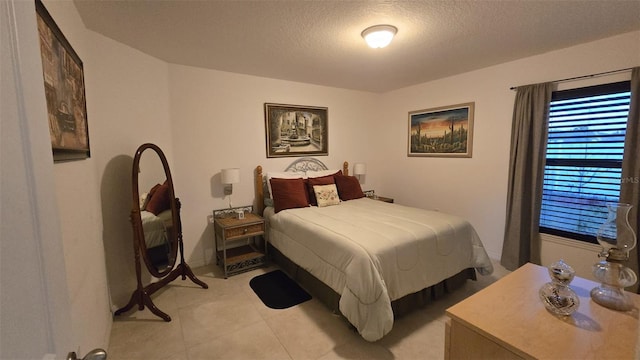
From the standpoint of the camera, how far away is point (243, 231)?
3.00 meters

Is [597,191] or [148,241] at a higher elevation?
[597,191]

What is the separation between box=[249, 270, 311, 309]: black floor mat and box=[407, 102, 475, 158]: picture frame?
8.94ft

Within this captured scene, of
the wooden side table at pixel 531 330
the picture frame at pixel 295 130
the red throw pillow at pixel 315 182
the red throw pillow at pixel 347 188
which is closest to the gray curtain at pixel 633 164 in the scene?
the wooden side table at pixel 531 330

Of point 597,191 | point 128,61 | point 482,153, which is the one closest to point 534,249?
point 597,191

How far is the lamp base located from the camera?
1.20 m

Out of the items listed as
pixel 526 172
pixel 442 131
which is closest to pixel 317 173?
pixel 442 131

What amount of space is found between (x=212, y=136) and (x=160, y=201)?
3.45 feet

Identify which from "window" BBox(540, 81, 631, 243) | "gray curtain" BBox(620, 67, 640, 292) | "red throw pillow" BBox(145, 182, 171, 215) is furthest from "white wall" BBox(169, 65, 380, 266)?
"gray curtain" BBox(620, 67, 640, 292)

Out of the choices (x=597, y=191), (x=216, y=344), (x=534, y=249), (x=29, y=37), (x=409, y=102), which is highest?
(x=409, y=102)

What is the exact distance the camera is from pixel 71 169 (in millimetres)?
1420

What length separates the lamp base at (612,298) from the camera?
1198 mm

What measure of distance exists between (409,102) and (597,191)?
247 cm

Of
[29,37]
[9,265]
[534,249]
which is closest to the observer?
[9,265]

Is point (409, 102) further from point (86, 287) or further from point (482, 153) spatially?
point (86, 287)
